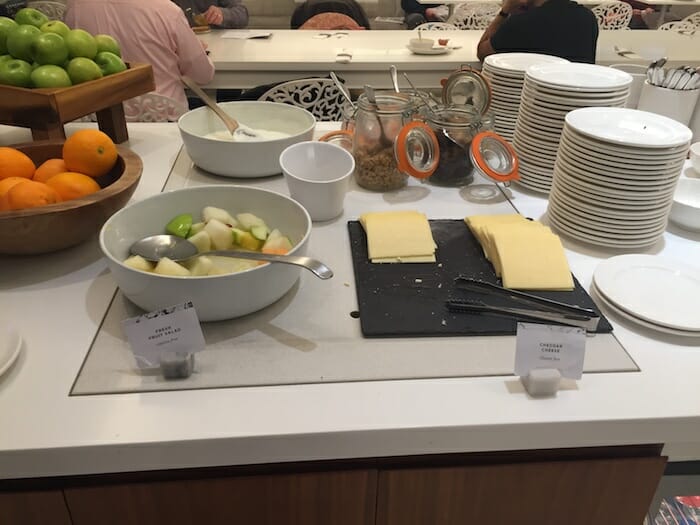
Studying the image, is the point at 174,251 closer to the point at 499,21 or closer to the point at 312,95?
the point at 312,95

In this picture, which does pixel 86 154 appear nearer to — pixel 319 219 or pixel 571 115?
pixel 319 219

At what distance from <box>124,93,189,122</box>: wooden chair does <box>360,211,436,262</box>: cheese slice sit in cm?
107

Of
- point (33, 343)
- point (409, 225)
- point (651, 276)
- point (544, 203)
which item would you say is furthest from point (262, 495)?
point (544, 203)

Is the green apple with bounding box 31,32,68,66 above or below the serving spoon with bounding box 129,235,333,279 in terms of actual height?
above

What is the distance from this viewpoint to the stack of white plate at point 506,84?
122cm

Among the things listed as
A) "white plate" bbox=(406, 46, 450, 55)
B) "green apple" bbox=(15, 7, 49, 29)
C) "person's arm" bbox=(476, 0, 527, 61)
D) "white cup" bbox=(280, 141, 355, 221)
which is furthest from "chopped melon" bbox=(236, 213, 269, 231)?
"white plate" bbox=(406, 46, 450, 55)

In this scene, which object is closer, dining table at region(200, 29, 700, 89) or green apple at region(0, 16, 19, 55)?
green apple at region(0, 16, 19, 55)

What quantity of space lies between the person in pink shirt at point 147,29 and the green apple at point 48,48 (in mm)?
877

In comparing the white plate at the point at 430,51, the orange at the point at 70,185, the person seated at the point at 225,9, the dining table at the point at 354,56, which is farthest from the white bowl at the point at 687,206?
the person seated at the point at 225,9

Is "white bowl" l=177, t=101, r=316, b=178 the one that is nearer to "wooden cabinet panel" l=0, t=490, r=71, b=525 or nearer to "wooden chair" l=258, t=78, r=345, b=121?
"wooden cabinet panel" l=0, t=490, r=71, b=525

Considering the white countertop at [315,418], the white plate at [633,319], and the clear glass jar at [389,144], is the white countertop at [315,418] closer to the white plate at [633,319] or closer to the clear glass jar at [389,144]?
the white plate at [633,319]

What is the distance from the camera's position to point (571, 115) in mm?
921

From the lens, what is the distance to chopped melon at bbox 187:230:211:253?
2.55 ft

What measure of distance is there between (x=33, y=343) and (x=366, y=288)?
41 cm
